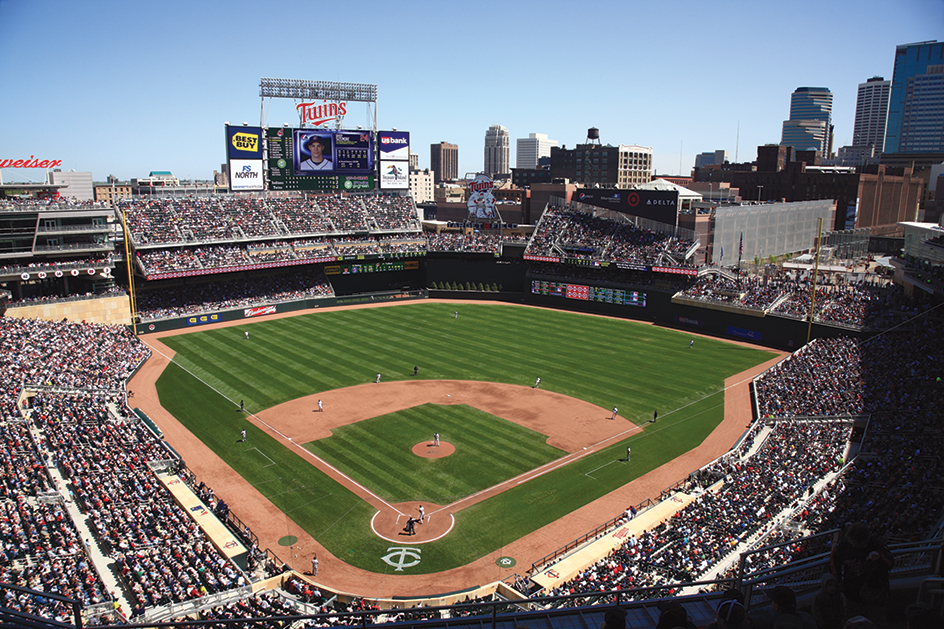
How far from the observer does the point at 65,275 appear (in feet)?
177

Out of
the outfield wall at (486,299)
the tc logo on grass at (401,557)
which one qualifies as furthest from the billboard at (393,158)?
the tc logo on grass at (401,557)

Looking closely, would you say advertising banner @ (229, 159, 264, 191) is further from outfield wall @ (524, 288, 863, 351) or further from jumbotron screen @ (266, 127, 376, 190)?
outfield wall @ (524, 288, 863, 351)

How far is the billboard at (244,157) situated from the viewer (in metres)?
68.4

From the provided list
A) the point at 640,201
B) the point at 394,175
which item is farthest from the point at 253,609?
the point at 394,175

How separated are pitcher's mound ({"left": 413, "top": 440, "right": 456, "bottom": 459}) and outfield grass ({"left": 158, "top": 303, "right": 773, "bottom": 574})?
133 centimetres

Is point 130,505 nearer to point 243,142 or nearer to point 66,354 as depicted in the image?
point 66,354

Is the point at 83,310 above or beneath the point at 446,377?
above

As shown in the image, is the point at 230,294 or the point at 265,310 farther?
the point at 230,294

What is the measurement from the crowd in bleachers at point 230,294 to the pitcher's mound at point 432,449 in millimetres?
36143

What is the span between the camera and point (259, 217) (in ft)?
234

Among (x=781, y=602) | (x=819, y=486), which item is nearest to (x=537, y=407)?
(x=819, y=486)

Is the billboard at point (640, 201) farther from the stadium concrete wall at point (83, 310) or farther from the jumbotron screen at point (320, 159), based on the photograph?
the stadium concrete wall at point (83, 310)

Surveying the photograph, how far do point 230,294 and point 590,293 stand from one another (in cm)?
3682

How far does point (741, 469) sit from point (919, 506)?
8.56m
